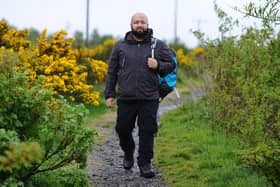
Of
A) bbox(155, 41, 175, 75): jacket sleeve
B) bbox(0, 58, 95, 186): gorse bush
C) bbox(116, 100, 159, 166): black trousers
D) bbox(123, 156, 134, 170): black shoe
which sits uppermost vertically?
bbox(155, 41, 175, 75): jacket sleeve

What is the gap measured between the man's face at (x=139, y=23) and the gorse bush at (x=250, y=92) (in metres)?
1.37

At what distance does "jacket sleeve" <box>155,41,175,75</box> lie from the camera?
6.88 meters

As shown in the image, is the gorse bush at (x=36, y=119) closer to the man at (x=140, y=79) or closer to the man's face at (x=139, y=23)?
the man at (x=140, y=79)

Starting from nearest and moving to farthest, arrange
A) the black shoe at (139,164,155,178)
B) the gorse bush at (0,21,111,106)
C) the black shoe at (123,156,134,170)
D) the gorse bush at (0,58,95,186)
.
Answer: the gorse bush at (0,58,95,186), the black shoe at (139,164,155,178), the black shoe at (123,156,134,170), the gorse bush at (0,21,111,106)

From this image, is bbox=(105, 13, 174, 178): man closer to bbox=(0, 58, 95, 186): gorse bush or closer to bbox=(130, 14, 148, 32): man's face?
bbox=(130, 14, 148, 32): man's face

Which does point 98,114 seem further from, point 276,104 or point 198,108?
point 276,104

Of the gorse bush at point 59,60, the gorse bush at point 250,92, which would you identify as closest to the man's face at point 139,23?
the gorse bush at point 250,92

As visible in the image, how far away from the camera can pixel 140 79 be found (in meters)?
6.77

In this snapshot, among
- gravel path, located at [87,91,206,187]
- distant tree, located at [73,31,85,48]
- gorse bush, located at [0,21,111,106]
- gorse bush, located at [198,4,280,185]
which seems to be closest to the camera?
gorse bush, located at [198,4,280,185]

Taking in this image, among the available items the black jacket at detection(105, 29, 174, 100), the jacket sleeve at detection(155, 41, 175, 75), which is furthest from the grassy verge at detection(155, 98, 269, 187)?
the jacket sleeve at detection(155, 41, 175, 75)

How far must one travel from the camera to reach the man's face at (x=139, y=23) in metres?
6.83

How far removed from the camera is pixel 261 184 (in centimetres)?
627

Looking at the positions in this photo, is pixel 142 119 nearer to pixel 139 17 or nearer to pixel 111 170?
pixel 111 170

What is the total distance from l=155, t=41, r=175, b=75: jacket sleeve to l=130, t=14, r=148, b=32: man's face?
281 mm
